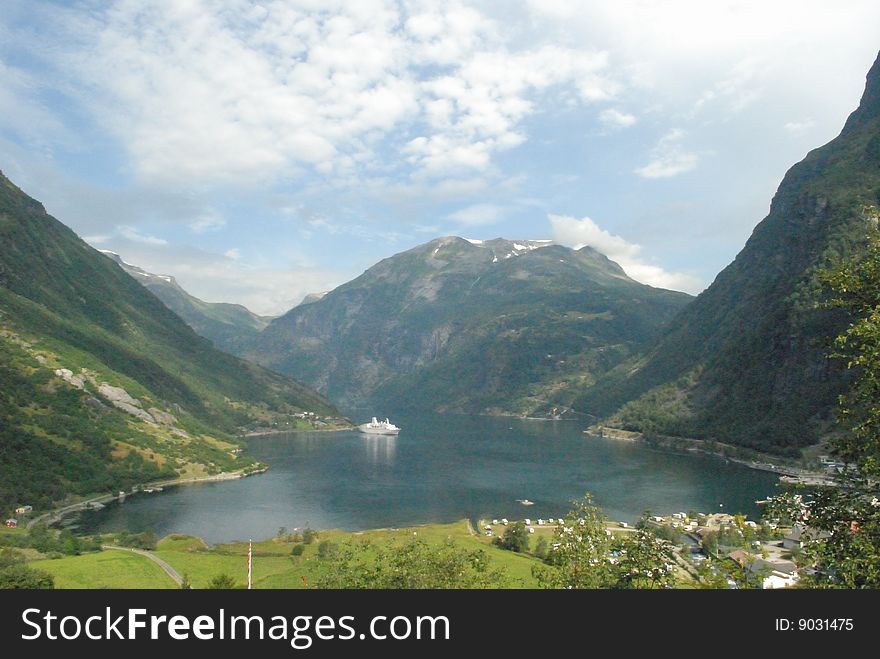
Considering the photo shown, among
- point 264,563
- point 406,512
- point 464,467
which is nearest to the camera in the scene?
point 264,563

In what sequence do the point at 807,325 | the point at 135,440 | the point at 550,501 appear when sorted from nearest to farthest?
the point at 550,501 < the point at 135,440 < the point at 807,325

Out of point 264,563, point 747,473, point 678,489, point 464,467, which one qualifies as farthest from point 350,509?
point 747,473

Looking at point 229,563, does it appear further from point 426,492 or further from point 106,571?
point 426,492

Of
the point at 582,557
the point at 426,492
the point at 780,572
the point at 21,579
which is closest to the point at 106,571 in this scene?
the point at 21,579

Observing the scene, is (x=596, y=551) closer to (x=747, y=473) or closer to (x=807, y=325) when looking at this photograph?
(x=747, y=473)

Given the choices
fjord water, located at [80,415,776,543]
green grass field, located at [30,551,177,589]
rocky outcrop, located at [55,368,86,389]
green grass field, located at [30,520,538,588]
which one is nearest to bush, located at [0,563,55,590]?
green grass field, located at [30,520,538,588]

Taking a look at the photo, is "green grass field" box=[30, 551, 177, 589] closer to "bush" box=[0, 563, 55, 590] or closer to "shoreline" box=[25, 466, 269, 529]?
"bush" box=[0, 563, 55, 590]

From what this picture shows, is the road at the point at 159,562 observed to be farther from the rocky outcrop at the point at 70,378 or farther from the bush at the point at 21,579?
the rocky outcrop at the point at 70,378
